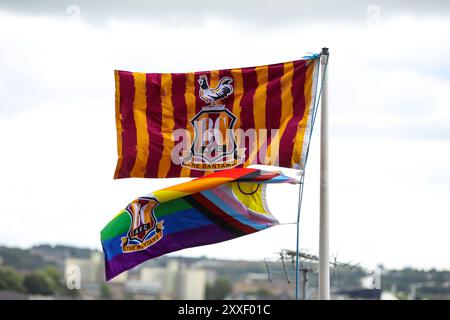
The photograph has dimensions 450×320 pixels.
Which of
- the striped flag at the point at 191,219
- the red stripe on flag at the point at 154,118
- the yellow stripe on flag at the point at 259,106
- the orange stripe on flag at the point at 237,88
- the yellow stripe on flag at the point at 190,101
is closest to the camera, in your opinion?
the yellow stripe on flag at the point at 259,106

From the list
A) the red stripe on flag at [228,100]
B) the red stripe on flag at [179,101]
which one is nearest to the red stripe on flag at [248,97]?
the red stripe on flag at [228,100]

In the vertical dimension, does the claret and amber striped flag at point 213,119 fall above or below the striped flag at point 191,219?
above

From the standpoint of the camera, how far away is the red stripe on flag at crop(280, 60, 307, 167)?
563 inches

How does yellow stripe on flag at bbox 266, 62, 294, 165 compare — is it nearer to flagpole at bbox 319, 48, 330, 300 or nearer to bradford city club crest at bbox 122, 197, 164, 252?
flagpole at bbox 319, 48, 330, 300

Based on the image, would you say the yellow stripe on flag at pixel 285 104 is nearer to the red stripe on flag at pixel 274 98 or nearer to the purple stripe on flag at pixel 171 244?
the red stripe on flag at pixel 274 98

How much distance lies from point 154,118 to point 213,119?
1.03 m

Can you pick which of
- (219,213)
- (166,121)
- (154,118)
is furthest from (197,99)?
(219,213)

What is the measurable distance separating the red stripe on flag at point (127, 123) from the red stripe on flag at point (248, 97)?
181cm

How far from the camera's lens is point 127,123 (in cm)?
1536

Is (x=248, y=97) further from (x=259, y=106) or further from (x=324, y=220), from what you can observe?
(x=324, y=220)

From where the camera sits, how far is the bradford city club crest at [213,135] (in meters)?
14.8

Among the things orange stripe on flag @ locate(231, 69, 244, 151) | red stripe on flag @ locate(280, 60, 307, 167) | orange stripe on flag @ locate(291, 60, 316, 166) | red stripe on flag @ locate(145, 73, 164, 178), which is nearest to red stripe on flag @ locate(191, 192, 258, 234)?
red stripe on flag @ locate(145, 73, 164, 178)

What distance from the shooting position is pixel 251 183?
14.6 m
